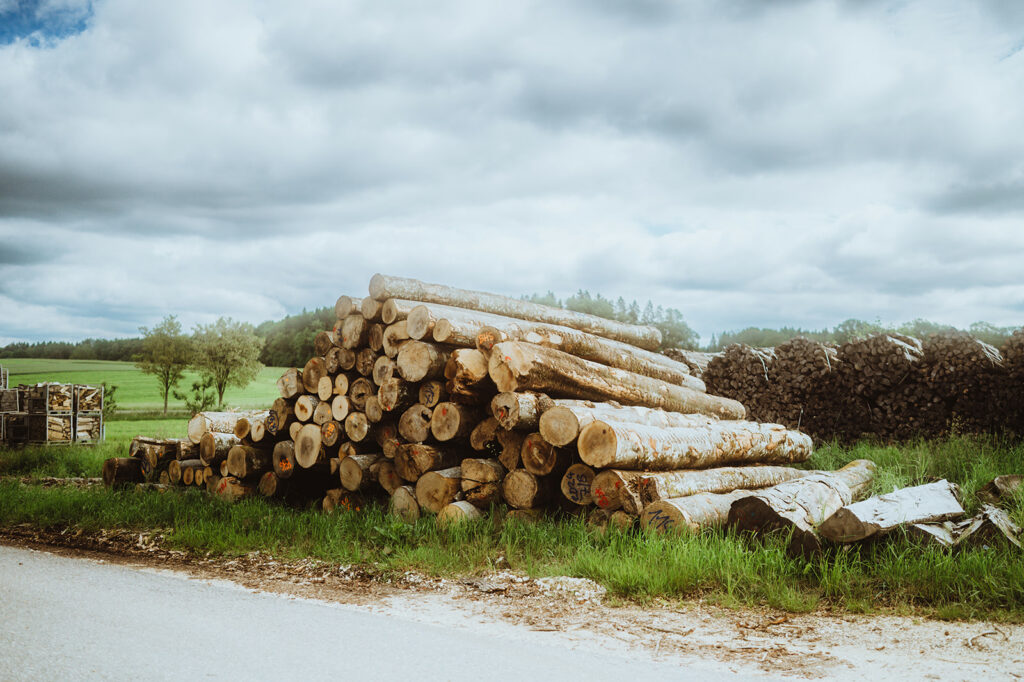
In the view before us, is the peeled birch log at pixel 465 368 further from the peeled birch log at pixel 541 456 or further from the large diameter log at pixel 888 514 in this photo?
the large diameter log at pixel 888 514

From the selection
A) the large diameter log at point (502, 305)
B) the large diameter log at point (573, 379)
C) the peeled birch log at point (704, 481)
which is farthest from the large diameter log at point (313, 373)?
the peeled birch log at point (704, 481)

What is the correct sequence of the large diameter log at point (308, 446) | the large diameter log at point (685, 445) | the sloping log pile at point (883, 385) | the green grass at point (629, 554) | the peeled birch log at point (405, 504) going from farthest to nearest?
the sloping log pile at point (883, 385), the large diameter log at point (308, 446), the peeled birch log at point (405, 504), the large diameter log at point (685, 445), the green grass at point (629, 554)

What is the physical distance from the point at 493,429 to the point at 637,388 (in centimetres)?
227

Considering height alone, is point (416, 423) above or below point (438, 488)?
above

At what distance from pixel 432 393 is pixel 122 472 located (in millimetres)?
5837

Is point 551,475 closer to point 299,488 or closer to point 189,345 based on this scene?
point 299,488

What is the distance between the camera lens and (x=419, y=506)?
7.19m

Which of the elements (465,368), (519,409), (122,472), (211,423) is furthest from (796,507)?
(122,472)

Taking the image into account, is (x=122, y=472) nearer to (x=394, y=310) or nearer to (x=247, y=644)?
(x=394, y=310)

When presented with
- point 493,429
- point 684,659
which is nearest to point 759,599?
point 684,659

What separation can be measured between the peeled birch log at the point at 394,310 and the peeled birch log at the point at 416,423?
988 millimetres

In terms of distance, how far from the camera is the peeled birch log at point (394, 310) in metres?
7.66

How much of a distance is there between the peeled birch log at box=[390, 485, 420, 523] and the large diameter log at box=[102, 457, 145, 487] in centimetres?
515

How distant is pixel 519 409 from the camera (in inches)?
259
